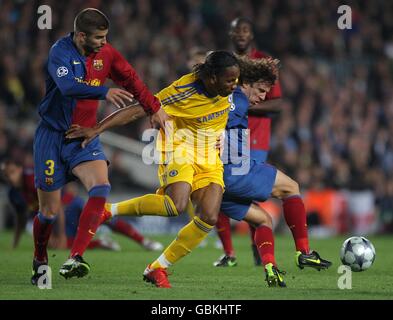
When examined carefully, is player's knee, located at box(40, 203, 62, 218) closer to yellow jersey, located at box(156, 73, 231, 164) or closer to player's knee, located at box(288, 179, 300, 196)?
yellow jersey, located at box(156, 73, 231, 164)

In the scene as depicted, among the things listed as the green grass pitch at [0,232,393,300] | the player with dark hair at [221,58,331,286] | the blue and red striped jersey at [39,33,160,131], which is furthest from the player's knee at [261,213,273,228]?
the blue and red striped jersey at [39,33,160,131]

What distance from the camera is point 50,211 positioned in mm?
7871

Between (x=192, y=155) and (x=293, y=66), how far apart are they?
11.2 metres

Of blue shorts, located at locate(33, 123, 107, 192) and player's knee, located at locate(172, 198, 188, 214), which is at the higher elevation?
blue shorts, located at locate(33, 123, 107, 192)

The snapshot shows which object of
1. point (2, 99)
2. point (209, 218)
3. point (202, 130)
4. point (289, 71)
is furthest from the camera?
point (289, 71)

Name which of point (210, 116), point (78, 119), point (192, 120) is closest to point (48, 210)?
point (78, 119)

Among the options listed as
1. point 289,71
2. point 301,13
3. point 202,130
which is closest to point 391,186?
point 289,71

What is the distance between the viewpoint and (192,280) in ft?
26.5

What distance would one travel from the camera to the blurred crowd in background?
16328mm

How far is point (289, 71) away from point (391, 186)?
10.9 feet

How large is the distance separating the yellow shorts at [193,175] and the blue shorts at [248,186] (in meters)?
0.30

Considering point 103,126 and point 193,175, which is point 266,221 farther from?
point 103,126

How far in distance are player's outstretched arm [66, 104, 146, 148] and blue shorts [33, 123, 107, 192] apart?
92 millimetres
